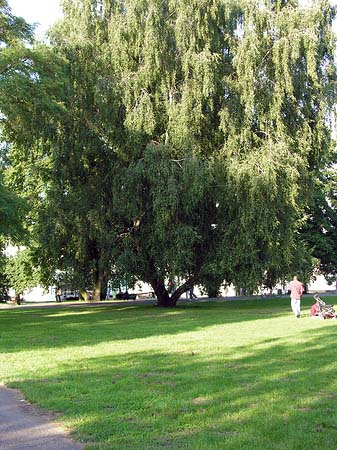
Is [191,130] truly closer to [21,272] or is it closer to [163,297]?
[163,297]

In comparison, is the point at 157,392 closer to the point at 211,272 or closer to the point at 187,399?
the point at 187,399

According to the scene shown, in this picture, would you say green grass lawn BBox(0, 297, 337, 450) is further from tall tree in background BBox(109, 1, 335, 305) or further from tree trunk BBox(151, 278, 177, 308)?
tree trunk BBox(151, 278, 177, 308)

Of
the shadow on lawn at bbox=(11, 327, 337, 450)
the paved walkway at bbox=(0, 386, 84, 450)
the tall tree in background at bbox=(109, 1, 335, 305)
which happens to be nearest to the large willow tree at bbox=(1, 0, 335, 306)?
the tall tree in background at bbox=(109, 1, 335, 305)

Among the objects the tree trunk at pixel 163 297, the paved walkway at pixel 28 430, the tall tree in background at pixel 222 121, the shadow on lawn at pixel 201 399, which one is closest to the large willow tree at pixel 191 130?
the tall tree in background at pixel 222 121

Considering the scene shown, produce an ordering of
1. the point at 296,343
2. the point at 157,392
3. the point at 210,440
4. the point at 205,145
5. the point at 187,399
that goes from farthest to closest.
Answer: the point at 205,145 → the point at 296,343 → the point at 157,392 → the point at 187,399 → the point at 210,440

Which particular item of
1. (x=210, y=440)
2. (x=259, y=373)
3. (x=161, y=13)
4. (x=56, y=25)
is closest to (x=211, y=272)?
(x=161, y=13)

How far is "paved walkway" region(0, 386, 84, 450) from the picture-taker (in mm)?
5793

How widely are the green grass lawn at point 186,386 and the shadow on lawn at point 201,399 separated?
0.05 ft

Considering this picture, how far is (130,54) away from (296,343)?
63.4 ft

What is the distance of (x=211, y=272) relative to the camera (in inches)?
1112

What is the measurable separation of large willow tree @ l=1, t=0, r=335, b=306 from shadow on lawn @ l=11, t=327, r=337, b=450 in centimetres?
1551

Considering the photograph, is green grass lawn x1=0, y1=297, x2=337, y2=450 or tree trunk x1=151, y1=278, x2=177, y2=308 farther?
tree trunk x1=151, y1=278, x2=177, y2=308

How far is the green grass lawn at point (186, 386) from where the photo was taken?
6.04 m

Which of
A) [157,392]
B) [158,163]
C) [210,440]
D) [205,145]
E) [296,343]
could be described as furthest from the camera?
[205,145]
